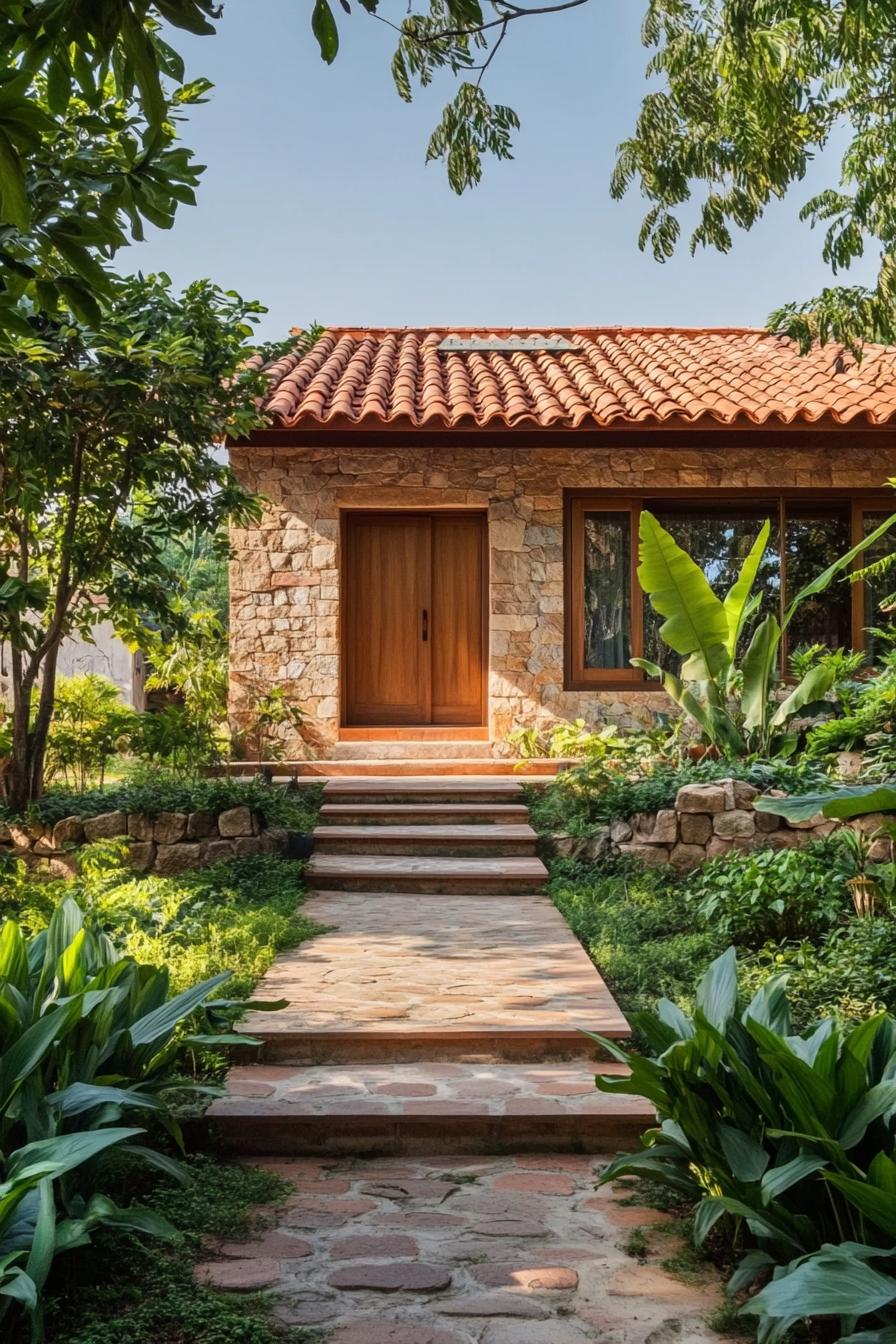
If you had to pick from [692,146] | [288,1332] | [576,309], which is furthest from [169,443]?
[576,309]

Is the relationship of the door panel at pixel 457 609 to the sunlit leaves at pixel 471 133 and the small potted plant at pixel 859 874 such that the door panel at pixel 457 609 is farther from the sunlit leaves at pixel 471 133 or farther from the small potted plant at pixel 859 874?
the small potted plant at pixel 859 874

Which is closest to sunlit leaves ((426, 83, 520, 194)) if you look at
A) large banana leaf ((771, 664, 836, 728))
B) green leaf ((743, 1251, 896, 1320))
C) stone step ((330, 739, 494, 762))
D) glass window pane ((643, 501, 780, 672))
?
large banana leaf ((771, 664, 836, 728))

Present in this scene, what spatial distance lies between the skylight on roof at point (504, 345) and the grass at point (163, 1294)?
1184 cm

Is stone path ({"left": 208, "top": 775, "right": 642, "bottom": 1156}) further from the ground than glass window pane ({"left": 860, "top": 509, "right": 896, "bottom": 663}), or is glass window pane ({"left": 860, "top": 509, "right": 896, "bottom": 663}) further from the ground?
glass window pane ({"left": 860, "top": 509, "right": 896, "bottom": 663})

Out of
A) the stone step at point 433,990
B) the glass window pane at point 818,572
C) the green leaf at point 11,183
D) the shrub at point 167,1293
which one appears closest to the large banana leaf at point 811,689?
the stone step at point 433,990

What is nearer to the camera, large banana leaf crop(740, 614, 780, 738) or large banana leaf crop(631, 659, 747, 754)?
large banana leaf crop(740, 614, 780, 738)

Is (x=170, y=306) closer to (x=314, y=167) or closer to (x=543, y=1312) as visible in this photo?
(x=314, y=167)

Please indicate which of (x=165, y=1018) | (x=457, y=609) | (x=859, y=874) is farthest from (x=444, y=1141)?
(x=457, y=609)

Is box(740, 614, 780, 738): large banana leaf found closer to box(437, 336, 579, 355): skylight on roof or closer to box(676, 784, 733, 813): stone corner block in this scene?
box(676, 784, 733, 813): stone corner block

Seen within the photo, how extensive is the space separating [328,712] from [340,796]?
1668 millimetres

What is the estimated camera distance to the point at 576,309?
3312cm

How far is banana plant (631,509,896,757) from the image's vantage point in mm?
8617

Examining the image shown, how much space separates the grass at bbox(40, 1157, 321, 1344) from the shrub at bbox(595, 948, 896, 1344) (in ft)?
3.67

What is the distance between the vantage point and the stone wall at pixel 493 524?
11.2 metres
